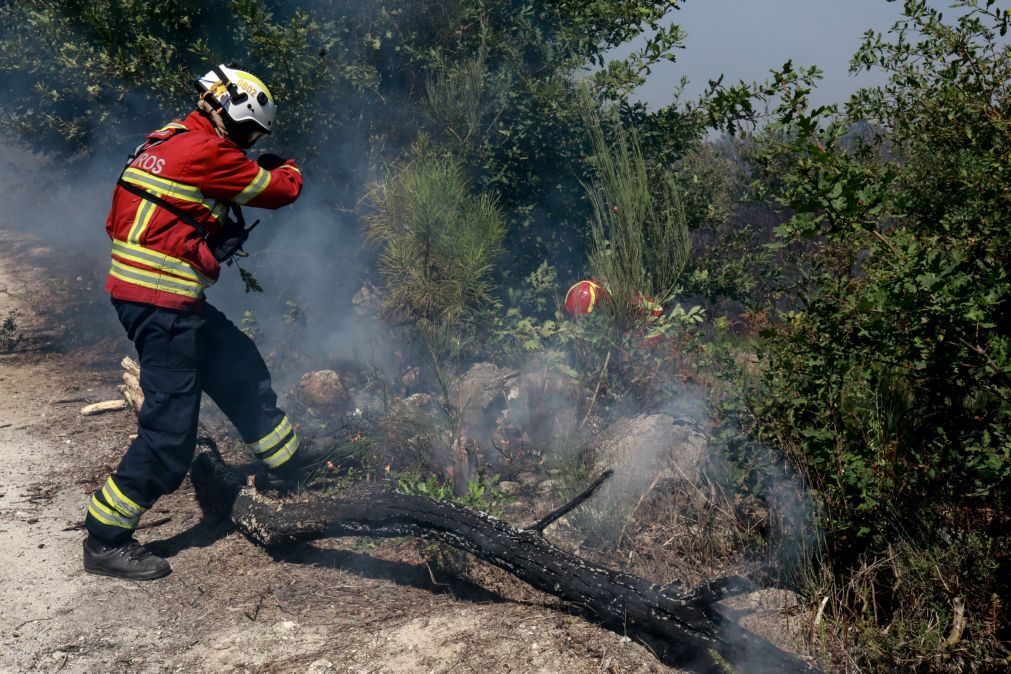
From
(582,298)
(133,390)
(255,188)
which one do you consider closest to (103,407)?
(133,390)

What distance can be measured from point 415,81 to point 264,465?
3.71 metres

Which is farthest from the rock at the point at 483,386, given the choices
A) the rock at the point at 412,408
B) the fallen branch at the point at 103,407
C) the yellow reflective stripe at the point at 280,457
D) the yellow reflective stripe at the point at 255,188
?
the fallen branch at the point at 103,407

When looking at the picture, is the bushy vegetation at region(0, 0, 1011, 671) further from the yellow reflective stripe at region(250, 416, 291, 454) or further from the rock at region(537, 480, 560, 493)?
the yellow reflective stripe at region(250, 416, 291, 454)

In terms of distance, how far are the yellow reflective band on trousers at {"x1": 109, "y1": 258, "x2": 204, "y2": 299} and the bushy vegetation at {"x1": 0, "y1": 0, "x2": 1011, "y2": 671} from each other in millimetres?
1512

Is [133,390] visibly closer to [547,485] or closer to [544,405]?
[544,405]

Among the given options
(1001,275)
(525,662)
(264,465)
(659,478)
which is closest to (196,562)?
(264,465)

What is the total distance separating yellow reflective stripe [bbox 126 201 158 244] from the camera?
3.47 m

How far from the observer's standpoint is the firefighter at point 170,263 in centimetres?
349

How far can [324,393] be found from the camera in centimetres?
553

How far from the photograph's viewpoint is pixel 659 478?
3.67 metres

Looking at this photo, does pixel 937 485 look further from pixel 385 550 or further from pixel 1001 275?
pixel 385 550

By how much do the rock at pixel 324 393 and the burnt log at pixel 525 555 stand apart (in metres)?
1.33

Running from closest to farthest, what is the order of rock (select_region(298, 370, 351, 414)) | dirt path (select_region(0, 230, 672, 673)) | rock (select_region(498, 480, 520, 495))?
1. dirt path (select_region(0, 230, 672, 673))
2. rock (select_region(498, 480, 520, 495))
3. rock (select_region(298, 370, 351, 414))

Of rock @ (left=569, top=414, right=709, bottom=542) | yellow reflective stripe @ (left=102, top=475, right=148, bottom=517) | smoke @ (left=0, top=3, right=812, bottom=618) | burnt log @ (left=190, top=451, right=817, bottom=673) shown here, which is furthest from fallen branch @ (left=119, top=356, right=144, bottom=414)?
rock @ (left=569, top=414, right=709, bottom=542)
